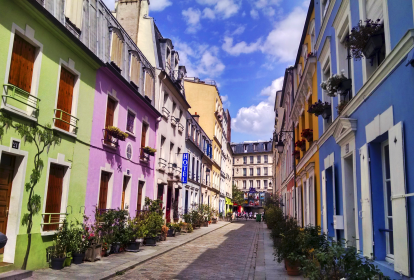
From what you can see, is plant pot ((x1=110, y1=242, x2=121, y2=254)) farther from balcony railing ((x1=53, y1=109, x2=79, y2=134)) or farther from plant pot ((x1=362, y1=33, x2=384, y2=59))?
plant pot ((x1=362, y1=33, x2=384, y2=59))

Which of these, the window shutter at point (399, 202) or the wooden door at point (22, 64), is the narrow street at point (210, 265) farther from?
the wooden door at point (22, 64)

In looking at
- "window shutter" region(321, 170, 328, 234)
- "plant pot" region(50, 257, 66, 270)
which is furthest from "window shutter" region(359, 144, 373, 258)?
"plant pot" region(50, 257, 66, 270)

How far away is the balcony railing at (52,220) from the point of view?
354 inches

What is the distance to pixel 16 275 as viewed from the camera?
7398 millimetres

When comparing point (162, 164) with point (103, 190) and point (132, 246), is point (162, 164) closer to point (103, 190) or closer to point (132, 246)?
point (103, 190)

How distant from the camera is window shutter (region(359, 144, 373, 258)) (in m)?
5.90

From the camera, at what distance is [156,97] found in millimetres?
18156

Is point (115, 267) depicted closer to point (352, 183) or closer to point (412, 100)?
point (352, 183)

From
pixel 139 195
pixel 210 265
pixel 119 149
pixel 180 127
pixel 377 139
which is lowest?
pixel 210 265

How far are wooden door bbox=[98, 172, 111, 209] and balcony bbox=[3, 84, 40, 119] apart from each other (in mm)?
4666

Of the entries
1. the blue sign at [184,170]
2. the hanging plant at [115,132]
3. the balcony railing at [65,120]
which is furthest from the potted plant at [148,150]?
the blue sign at [184,170]

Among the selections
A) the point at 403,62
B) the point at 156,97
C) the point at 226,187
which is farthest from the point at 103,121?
the point at 226,187

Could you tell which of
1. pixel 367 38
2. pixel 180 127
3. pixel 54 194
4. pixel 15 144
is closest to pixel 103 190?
pixel 54 194

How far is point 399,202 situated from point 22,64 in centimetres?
832
